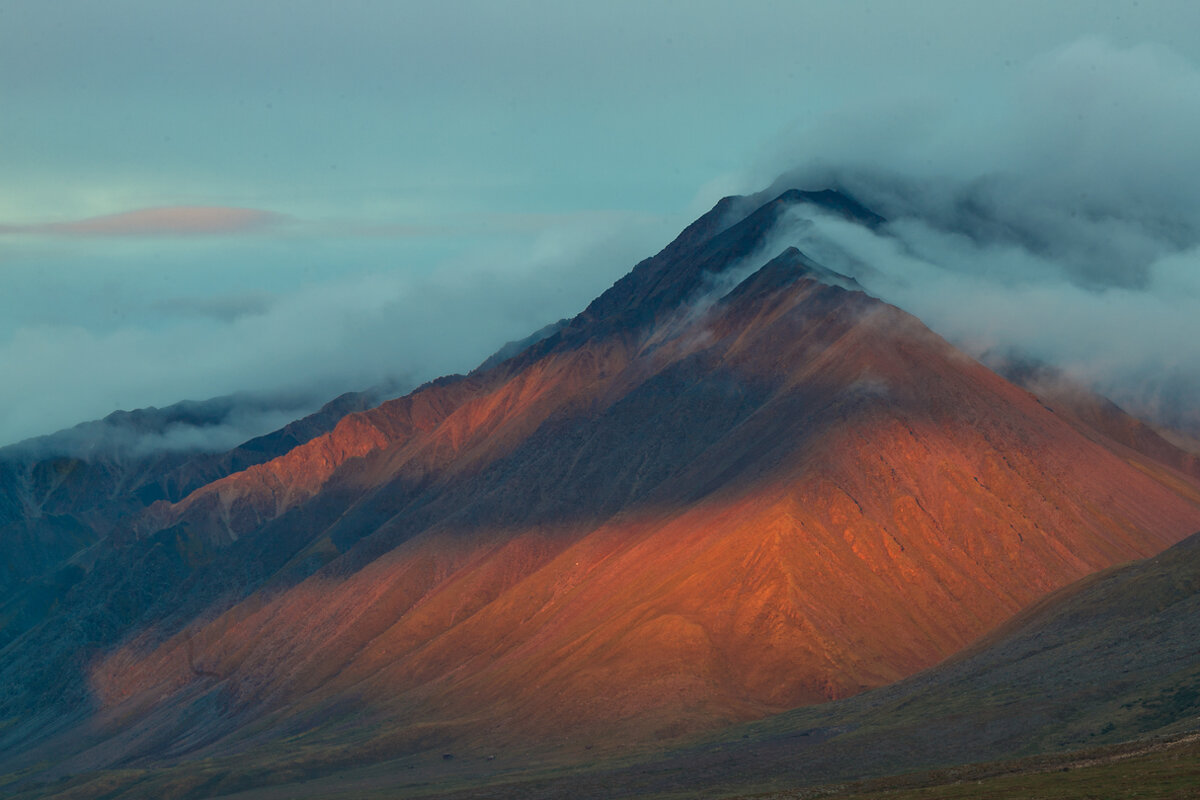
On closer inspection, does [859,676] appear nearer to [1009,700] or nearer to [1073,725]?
[1009,700]

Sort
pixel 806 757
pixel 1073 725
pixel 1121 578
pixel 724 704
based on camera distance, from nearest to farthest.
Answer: pixel 1073 725, pixel 806 757, pixel 1121 578, pixel 724 704

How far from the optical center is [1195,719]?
97500 millimetres

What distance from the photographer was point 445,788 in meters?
161


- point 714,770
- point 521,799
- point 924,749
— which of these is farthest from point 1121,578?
point 521,799

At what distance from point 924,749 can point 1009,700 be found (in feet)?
34.1

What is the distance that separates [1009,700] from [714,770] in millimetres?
30564

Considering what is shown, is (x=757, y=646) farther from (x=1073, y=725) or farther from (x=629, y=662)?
(x=1073, y=725)

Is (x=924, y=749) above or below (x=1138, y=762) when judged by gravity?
below

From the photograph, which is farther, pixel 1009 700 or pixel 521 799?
pixel 521 799

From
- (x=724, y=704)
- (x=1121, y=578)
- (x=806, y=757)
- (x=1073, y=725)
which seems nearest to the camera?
(x=1073, y=725)

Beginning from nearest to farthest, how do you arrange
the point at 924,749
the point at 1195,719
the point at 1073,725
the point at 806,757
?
1. the point at 1195,719
2. the point at 1073,725
3. the point at 924,749
4. the point at 806,757

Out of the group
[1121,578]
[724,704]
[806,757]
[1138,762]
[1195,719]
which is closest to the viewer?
[1138,762]

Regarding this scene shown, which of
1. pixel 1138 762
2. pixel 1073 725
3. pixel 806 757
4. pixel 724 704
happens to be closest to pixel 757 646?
pixel 724 704

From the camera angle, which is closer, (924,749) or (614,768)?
(924,749)
